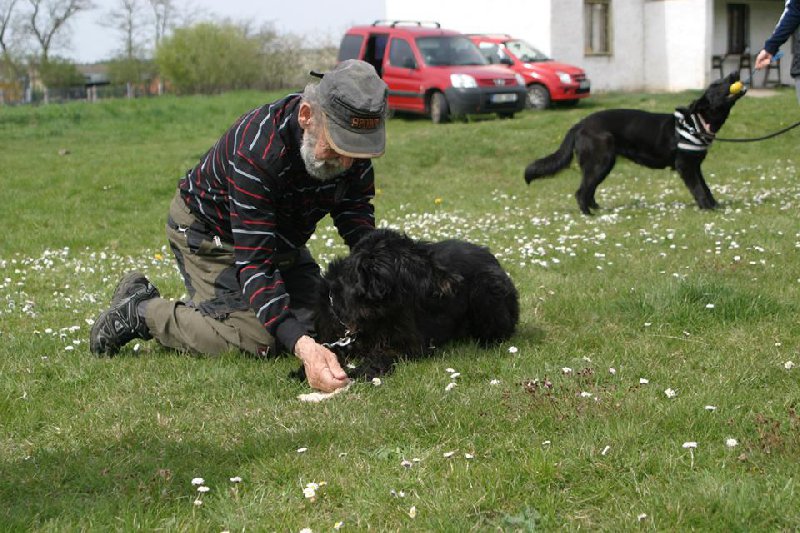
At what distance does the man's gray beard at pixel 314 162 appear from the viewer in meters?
4.47

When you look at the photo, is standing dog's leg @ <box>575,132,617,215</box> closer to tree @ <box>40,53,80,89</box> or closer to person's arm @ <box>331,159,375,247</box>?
person's arm @ <box>331,159,375,247</box>

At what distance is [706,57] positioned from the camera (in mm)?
29609

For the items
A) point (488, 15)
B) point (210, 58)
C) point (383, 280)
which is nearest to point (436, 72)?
point (488, 15)

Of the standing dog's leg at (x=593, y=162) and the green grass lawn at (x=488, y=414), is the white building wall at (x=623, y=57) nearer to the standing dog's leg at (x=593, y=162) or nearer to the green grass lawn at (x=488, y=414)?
the standing dog's leg at (x=593, y=162)

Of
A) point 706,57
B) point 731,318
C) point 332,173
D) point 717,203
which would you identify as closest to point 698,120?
point 717,203

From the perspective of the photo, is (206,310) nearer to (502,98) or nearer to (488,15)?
(502,98)

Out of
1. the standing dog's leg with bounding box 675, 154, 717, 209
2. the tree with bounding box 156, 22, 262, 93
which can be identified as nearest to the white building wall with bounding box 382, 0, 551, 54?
the tree with bounding box 156, 22, 262, 93

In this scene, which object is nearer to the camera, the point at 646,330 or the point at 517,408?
the point at 517,408

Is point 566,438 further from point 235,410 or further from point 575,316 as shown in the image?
point 575,316

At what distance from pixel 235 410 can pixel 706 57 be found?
28687mm

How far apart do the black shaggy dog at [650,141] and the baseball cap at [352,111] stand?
276 inches

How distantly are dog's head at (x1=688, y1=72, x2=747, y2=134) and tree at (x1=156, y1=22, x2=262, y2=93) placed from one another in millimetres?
30181

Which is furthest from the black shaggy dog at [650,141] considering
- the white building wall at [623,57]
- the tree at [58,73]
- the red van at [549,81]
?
the tree at [58,73]

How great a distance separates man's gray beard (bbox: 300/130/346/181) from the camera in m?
4.47
